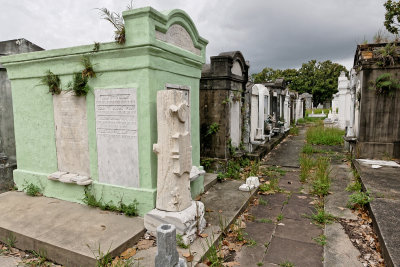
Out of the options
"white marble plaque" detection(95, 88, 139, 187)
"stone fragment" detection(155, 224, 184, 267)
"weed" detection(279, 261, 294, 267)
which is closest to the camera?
"stone fragment" detection(155, 224, 184, 267)

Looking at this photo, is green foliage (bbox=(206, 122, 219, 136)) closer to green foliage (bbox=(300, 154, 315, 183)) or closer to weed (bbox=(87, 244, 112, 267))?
green foliage (bbox=(300, 154, 315, 183))

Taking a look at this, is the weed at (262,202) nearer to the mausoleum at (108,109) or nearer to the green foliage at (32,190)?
the mausoleum at (108,109)

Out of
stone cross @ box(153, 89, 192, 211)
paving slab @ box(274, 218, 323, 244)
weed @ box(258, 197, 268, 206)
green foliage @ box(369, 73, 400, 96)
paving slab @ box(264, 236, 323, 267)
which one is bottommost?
paving slab @ box(264, 236, 323, 267)

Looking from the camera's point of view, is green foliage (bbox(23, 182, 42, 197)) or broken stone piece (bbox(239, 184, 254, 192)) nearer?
green foliage (bbox(23, 182, 42, 197))

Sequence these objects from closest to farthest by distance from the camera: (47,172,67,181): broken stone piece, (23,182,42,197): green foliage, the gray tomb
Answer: (47,172,67,181): broken stone piece < (23,182,42,197): green foliage < the gray tomb

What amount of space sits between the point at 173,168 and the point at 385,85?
246 inches

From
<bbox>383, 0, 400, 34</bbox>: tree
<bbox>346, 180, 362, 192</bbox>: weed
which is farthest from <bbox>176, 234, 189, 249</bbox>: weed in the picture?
<bbox>383, 0, 400, 34</bbox>: tree

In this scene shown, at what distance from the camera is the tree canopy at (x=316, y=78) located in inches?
1726

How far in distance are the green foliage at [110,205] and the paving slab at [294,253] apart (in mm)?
1971

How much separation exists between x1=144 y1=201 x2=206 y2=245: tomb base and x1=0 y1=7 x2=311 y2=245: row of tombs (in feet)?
0.07

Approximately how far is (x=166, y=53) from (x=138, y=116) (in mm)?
1045

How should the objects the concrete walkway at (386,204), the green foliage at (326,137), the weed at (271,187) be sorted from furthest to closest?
1. the green foliage at (326,137)
2. the weed at (271,187)
3. the concrete walkway at (386,204)

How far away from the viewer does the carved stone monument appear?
3369mm

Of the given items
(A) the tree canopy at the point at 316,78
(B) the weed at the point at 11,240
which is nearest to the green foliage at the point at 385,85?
(B) the weed at the point at 11,240
